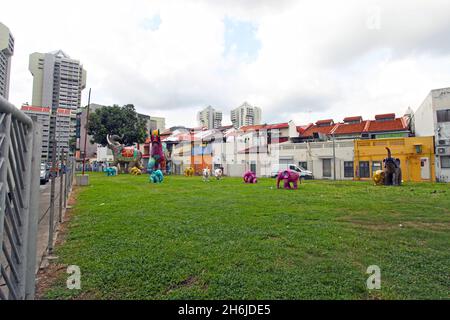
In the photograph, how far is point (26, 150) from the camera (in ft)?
7.46

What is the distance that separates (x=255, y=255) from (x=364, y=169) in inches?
1026

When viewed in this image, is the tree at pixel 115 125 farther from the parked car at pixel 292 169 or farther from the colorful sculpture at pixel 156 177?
the colorful sculpture at pixel 156 177

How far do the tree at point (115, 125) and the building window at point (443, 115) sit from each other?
116 ft

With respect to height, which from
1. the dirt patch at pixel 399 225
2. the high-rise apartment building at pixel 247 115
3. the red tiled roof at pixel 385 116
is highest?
the high-rise apartment building at pixel 247 115

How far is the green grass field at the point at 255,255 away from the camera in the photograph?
3.06m

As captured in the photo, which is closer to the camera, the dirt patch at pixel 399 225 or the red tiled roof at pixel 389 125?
the dirt patch at pixel 399 225

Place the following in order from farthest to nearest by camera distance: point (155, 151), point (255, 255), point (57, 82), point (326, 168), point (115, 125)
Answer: point (115, 125) → point (326, 168) → point (155, 151) → point (57, 82) → point (255, 255)

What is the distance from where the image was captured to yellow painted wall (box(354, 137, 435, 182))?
23.7 metres

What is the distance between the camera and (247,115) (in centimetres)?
6650

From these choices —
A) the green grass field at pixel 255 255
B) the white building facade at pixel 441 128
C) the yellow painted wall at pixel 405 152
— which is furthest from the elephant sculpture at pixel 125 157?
the white building facade at pixel 441 128

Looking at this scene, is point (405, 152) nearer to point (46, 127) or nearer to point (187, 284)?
point (187, 284)

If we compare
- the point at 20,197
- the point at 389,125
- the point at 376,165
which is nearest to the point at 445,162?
the point at 376,165

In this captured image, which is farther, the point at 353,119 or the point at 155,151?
the point at 353,119
